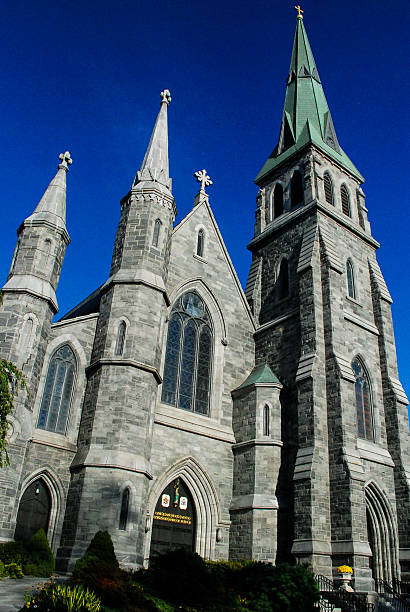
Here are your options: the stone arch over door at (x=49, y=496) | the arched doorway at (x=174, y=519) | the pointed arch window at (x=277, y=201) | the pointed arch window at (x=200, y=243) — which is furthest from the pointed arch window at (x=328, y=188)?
the stone arch over door at (x=49, y=496)

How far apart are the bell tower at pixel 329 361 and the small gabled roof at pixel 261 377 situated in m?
0.54

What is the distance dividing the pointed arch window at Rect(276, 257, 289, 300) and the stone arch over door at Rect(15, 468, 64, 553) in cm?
1258

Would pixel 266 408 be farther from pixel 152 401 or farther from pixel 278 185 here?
pixel 278 185

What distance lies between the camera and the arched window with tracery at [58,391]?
16516 millimetres

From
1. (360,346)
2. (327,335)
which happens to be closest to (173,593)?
(327,335)

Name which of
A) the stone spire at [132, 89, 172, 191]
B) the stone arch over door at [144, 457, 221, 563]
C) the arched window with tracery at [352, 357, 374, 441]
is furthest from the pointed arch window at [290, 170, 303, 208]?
the stone arch over door at [144, 457, 221, 563]

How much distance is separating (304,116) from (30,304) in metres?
20.9

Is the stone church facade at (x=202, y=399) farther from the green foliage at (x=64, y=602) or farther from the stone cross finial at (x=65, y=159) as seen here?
the green foliage at (x=64, y=602)

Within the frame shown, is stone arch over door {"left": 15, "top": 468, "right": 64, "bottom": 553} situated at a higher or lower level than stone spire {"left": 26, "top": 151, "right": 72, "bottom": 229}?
lower

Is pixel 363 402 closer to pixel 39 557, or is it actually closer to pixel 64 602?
pixel 39 557

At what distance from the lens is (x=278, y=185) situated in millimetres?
28531

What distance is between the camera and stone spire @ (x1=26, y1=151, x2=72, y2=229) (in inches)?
735

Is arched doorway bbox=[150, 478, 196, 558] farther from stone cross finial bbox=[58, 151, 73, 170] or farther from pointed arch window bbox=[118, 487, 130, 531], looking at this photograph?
stone cross finial bbox=[58, 151, 73, 170]

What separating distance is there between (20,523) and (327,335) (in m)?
11.7
